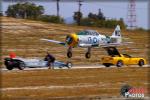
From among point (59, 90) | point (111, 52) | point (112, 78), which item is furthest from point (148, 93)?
point (111, 52)

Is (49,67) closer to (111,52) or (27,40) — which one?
(111,52)

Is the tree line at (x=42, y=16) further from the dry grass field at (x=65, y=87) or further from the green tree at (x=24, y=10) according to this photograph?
the dry grass field at (x=65, y=87)

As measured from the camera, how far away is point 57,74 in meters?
37.0

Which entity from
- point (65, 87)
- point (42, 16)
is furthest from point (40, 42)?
point (42, 16)

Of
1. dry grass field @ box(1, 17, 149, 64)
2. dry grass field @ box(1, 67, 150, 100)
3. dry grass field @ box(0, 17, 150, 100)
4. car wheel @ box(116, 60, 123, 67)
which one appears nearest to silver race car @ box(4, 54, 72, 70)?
dry grass field @ box(0, 17, 150, 100)

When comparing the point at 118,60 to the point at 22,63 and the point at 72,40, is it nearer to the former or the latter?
the point at 72,40

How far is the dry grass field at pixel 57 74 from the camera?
79.6 ft

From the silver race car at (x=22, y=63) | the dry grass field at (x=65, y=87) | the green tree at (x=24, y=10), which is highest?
the green tree at (x=24, y=10)

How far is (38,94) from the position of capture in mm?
23625

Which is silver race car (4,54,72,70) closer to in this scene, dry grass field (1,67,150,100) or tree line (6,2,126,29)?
dry grass field (1,67,150,100)

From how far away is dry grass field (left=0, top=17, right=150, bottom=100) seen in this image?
24.2 metres

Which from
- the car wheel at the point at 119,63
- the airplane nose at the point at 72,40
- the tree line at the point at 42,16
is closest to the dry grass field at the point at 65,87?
the airplane nose at the point at 72,40

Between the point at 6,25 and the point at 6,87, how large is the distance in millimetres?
55361

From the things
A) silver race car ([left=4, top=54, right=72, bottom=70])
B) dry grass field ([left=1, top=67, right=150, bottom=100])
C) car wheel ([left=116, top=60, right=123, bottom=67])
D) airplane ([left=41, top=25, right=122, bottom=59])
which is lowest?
car wheel ([left=116, top=60, right=123, bottom=67])
